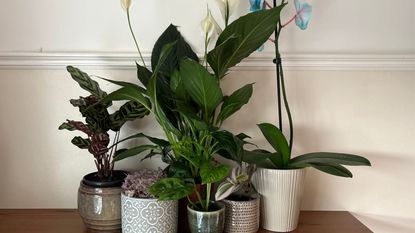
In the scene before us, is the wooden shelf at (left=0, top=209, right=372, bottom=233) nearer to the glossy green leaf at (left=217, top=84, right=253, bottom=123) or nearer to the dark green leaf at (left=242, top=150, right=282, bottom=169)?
the dark green leaf at (left=242, top=150, right=282, bottom=169)

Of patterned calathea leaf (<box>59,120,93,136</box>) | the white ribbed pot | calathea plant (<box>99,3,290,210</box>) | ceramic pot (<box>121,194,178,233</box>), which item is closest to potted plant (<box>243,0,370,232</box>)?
the white ribbed pot

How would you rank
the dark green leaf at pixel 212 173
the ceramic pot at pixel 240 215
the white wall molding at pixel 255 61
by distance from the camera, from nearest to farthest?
→ the dark green leaf at pixel 212 173 → the ceramic pot at pixel 240 215 → the white wall molding at pixel 255 61

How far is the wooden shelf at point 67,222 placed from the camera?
974 mm

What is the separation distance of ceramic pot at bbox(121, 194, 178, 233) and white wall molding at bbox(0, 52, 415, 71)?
0.39 m

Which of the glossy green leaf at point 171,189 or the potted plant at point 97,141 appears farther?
the potted plant at point 97,141

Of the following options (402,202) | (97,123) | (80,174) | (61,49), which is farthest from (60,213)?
(402,202)

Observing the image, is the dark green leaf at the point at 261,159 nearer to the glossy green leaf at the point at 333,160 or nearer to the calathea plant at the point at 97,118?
the glossy green leaf at the point at 333,160

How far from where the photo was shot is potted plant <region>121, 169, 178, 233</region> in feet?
2.87

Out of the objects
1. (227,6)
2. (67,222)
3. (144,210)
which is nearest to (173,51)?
(227,6)

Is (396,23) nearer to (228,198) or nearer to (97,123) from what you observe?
(228,198)

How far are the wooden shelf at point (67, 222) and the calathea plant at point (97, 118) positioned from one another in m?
0.15

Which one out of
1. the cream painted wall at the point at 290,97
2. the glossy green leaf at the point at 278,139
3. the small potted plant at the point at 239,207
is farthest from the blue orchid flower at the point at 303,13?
the small potted plant at the point at 239,207

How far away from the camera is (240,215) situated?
921 mm

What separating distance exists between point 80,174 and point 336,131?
723 mm
